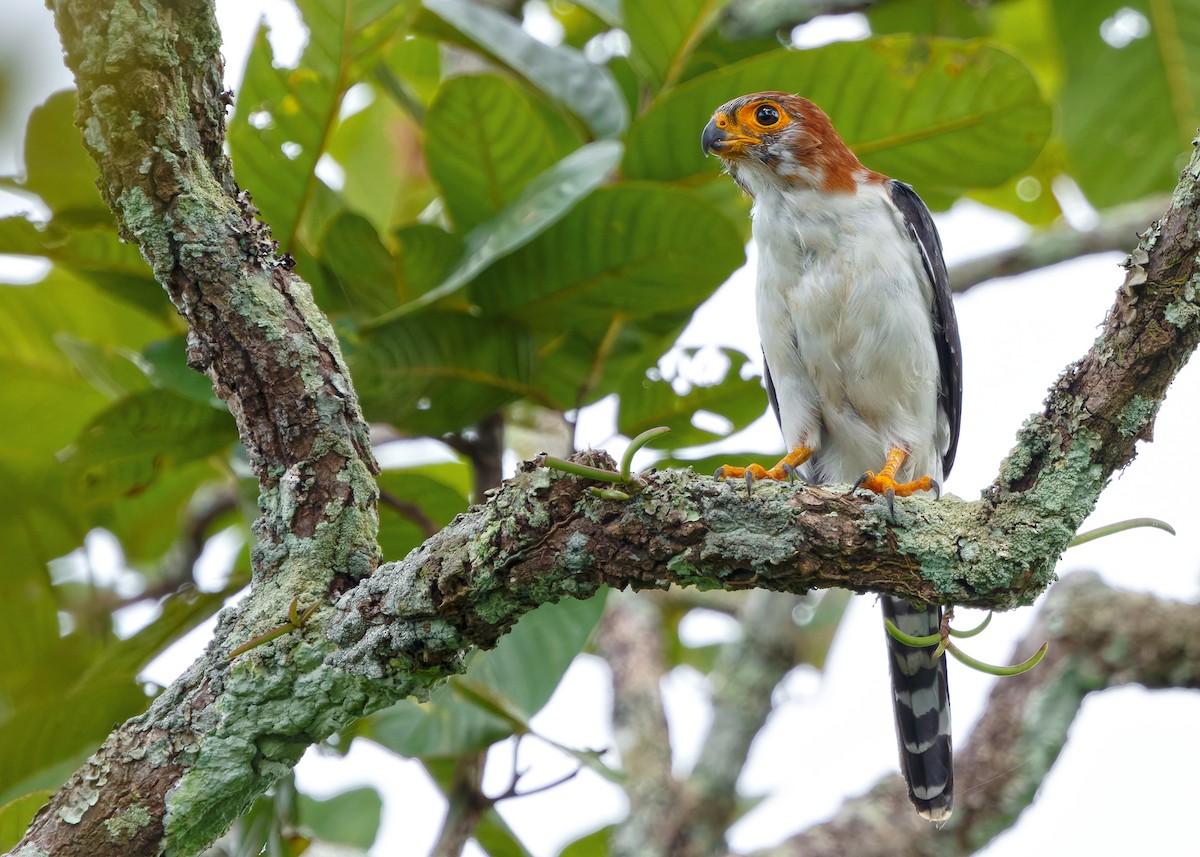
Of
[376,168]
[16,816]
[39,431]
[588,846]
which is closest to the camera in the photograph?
[16,816]

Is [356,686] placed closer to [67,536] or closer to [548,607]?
[548,607]

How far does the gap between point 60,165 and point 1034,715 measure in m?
3.49

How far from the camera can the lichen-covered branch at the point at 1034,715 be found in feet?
12.9

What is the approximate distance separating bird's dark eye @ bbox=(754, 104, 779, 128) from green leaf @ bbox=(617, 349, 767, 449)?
0.73 m

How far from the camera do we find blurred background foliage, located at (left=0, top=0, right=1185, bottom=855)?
3162 mm

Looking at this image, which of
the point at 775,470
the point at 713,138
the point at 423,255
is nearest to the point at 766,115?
the point at 713,138

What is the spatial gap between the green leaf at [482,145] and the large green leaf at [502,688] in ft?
4.06

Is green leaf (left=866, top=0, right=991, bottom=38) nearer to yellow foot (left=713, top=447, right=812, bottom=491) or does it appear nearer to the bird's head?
the bird's head

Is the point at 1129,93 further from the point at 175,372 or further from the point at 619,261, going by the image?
the point at 175,372

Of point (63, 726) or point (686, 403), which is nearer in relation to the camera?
point (63, 726)

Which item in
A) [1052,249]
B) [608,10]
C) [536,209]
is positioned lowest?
[536,209]

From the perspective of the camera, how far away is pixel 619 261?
10.7 ft

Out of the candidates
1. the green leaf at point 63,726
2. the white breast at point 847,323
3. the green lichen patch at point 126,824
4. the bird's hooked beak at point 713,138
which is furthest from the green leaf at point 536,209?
the green lichen patch at point 126,824

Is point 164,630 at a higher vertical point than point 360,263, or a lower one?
lower
